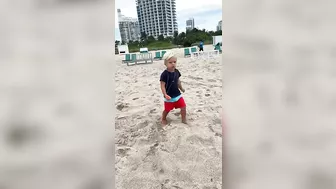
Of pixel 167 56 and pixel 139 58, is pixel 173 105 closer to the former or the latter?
pixel 167 56

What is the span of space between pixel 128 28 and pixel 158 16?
5.3 inches

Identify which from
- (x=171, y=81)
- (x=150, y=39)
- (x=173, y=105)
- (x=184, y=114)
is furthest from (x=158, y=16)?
(x=184, y=114)

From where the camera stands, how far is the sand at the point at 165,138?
2.99 feet

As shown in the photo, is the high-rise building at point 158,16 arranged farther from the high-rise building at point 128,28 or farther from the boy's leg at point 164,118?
the boy's leg at point 164,118

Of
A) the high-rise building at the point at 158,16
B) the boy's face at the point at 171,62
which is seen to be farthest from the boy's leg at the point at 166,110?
the high-rise building at the point at 158,16

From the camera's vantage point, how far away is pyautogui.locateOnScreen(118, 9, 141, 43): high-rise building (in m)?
0.74

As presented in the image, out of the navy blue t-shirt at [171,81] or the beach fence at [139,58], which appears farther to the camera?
the beach fence at [139,58]

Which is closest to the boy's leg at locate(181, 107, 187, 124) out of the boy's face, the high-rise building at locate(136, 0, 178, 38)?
the boy's face

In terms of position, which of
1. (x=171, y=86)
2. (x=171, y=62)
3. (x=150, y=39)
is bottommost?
(x=171, y=86)

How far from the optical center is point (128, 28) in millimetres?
804
